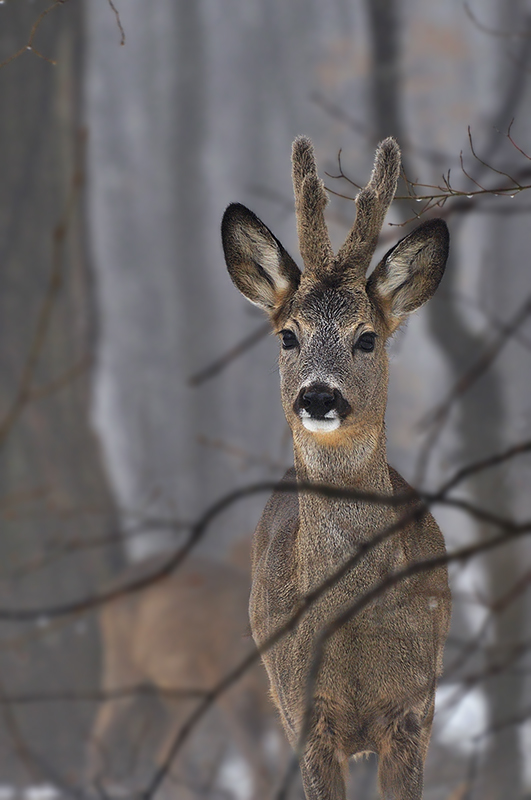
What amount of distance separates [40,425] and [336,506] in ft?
27.5

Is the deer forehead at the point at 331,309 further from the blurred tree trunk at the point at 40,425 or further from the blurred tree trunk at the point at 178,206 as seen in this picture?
the blurred tree trunk at the point at 178,206

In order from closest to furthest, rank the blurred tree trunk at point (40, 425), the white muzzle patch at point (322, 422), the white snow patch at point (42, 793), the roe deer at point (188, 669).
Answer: the white muzzle patch at point (322, 422) → the roe deer at point (188, 669) → the white snow patch at point (42, 793) → the blurred tree trunk at point (40, 425)

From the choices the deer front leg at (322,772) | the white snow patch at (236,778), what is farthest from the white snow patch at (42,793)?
the deer front leg at (322,772)

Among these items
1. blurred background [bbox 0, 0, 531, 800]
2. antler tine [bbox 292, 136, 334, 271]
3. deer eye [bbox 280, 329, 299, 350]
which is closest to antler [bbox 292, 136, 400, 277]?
antler tine [bbox 292, 136, 334, 271]

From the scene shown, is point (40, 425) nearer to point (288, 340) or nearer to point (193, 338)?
point (193, 338)

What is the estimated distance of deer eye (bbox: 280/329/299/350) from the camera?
1416 mm

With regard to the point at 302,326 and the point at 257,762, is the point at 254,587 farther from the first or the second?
the point at 257,762

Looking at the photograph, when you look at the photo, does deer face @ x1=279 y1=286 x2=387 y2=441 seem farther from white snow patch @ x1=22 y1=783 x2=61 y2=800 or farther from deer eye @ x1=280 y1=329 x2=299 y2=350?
white snow patch @ x1=22 y1=783 x2=61 y2=800

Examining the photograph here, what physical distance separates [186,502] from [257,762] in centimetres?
394

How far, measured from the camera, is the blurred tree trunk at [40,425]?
9008 millimetres

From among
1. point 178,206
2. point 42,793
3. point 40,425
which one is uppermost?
point 178,206

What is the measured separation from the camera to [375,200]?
129 cm

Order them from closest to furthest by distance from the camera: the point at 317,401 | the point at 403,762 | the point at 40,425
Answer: the point at 317,401 → the point at 403,762 → the point at 40,425

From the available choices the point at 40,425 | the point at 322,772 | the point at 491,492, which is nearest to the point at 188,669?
the point at 491,492
